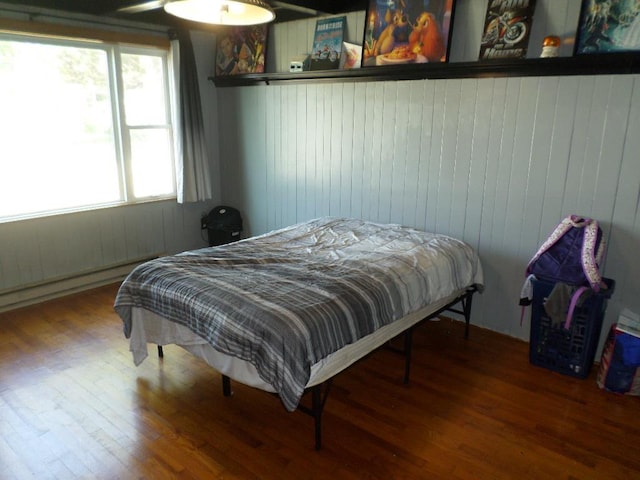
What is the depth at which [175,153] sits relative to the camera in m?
4.55

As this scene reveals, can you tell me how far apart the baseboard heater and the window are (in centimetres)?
56

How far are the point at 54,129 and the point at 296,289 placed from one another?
2764mm

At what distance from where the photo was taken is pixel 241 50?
4.42 meters

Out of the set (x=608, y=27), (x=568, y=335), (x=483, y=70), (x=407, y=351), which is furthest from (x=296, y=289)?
(x=608, y=27)

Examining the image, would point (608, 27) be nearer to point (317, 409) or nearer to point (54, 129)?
point (317, 409)

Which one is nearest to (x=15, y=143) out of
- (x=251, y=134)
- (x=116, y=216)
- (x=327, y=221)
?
(x=116, y=216)

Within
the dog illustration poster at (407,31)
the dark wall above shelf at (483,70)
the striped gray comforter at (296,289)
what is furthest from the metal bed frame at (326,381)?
the dog illustration poster at (407,31)

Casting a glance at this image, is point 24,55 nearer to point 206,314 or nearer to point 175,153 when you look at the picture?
point 175,153

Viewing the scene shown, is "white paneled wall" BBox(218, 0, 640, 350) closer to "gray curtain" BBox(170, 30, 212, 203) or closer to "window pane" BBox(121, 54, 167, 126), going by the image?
"gray curtain" BBox(170, 30, 212, 203)

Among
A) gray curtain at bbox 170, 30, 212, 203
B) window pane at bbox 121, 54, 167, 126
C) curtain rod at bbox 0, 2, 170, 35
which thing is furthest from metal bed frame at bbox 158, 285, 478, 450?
curtain rod at bbox 0, 2, 170, 35

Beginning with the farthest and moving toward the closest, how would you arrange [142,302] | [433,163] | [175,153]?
[175,153], [433,163], [142,302]

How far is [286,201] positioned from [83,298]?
1923 mm

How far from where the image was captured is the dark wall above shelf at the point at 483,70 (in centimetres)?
264

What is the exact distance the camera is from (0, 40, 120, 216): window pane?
3590 mm
